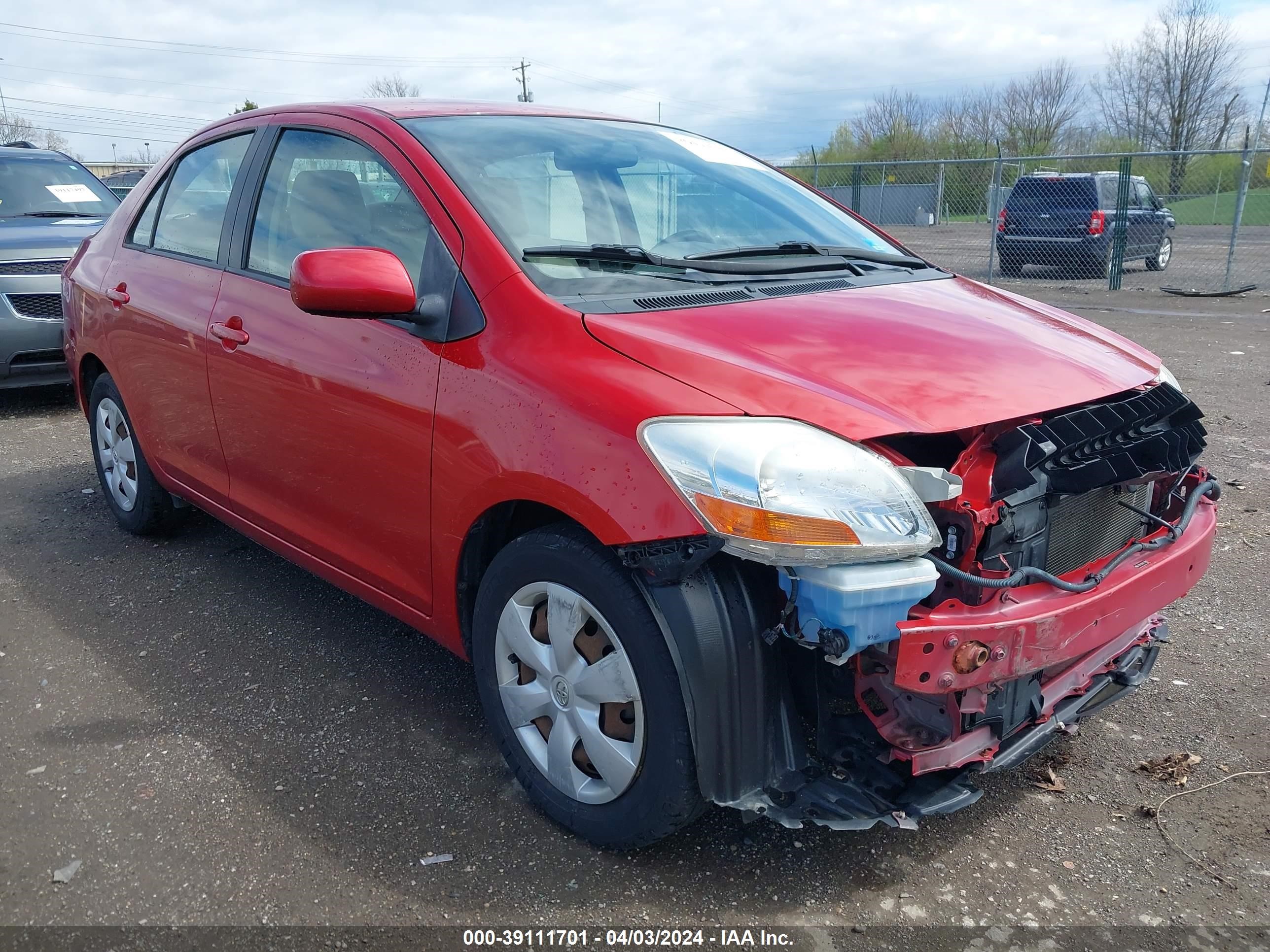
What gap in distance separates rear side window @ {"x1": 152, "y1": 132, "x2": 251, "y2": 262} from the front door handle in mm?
337

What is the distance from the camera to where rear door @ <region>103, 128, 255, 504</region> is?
3.66 m

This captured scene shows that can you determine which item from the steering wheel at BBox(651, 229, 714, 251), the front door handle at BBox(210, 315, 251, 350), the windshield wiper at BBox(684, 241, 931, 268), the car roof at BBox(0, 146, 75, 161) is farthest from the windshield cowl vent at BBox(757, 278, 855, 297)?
the car roof at BBox(0, 146, 75, 161)

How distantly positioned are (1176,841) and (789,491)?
1447mm

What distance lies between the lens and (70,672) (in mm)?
3455

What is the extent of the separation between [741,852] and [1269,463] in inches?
179

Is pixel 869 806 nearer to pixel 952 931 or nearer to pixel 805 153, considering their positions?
pixel 952 931

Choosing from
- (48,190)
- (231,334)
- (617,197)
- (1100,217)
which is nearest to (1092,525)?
(617,197)

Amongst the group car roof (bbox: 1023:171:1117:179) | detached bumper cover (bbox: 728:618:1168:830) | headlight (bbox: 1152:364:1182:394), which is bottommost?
detached bumper cover (bbox: 728:618:1168:830)

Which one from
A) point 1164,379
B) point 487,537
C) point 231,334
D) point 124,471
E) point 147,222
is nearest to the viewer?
point 487,537

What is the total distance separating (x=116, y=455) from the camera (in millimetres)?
4633

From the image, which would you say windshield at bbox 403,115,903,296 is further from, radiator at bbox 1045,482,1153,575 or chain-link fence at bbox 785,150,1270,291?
chain-link fence at bbox 785,150,1270,291

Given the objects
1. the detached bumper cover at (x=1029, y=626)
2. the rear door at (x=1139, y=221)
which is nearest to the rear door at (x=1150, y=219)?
the rear door at (x=1139, y=221)

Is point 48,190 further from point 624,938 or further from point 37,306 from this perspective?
point 624,938

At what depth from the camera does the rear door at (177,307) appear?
366cm
